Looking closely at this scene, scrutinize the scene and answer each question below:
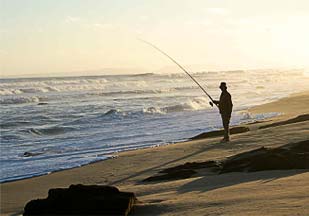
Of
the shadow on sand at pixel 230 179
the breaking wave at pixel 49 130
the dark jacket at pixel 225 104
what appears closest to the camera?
the shadow on sand at pixel 230 179

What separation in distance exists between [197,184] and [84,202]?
2.08 metres

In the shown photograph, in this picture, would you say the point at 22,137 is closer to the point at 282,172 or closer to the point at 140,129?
the point at 140,129

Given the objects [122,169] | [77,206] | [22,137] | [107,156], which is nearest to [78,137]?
[22,137]

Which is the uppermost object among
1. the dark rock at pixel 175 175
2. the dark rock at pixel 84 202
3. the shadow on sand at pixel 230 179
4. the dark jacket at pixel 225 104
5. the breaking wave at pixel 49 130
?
the dark jacket at pixel 225 104

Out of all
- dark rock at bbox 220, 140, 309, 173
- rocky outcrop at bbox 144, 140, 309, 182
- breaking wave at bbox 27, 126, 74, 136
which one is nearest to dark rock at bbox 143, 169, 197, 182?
rocky outcrop at bbox 144, 140, 309, 182

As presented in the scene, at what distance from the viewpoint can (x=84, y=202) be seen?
587 cm

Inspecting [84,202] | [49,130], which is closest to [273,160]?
[84,202]

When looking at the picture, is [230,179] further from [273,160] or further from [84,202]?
[84,202]

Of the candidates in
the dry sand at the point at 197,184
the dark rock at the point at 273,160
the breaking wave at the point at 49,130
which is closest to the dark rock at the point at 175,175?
the dry sand at the point at 197,184

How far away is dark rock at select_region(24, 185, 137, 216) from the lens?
19.0 feet

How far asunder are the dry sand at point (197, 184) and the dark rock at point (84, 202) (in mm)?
259

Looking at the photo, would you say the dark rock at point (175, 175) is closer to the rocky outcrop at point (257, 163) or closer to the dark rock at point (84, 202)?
the rocky outcrop at point (257, 163)

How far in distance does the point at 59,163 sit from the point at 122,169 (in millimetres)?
2440

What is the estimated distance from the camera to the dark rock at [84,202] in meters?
5.79
